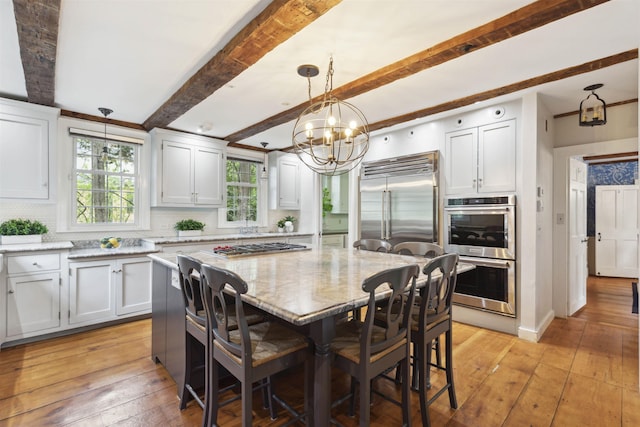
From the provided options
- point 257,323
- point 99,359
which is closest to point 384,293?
point 257,323

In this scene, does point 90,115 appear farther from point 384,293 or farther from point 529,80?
point 529,80

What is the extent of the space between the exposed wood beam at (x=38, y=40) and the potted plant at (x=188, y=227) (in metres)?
2.18

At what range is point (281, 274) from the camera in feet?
6.30

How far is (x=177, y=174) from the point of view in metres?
4.34

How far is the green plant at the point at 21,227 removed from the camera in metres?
3.23

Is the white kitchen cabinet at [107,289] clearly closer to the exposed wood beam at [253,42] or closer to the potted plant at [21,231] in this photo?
the potted plant at [21,231]

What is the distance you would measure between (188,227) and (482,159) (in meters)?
4.01

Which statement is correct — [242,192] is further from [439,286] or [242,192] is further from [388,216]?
[439,286]

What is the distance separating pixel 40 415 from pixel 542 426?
309 cm

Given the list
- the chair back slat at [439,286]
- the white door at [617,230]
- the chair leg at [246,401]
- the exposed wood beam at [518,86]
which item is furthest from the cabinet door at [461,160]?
the white door at [617,230]

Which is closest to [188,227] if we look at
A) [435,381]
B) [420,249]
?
[420,249]

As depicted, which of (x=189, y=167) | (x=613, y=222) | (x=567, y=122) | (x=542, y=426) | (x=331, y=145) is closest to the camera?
(x=542, y=426)

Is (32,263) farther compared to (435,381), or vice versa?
(32,263)

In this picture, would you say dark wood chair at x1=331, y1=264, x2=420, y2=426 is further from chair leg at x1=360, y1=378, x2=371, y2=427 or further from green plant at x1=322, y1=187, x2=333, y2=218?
green plant at x1=322, y1=187, x2=333, y2=218
